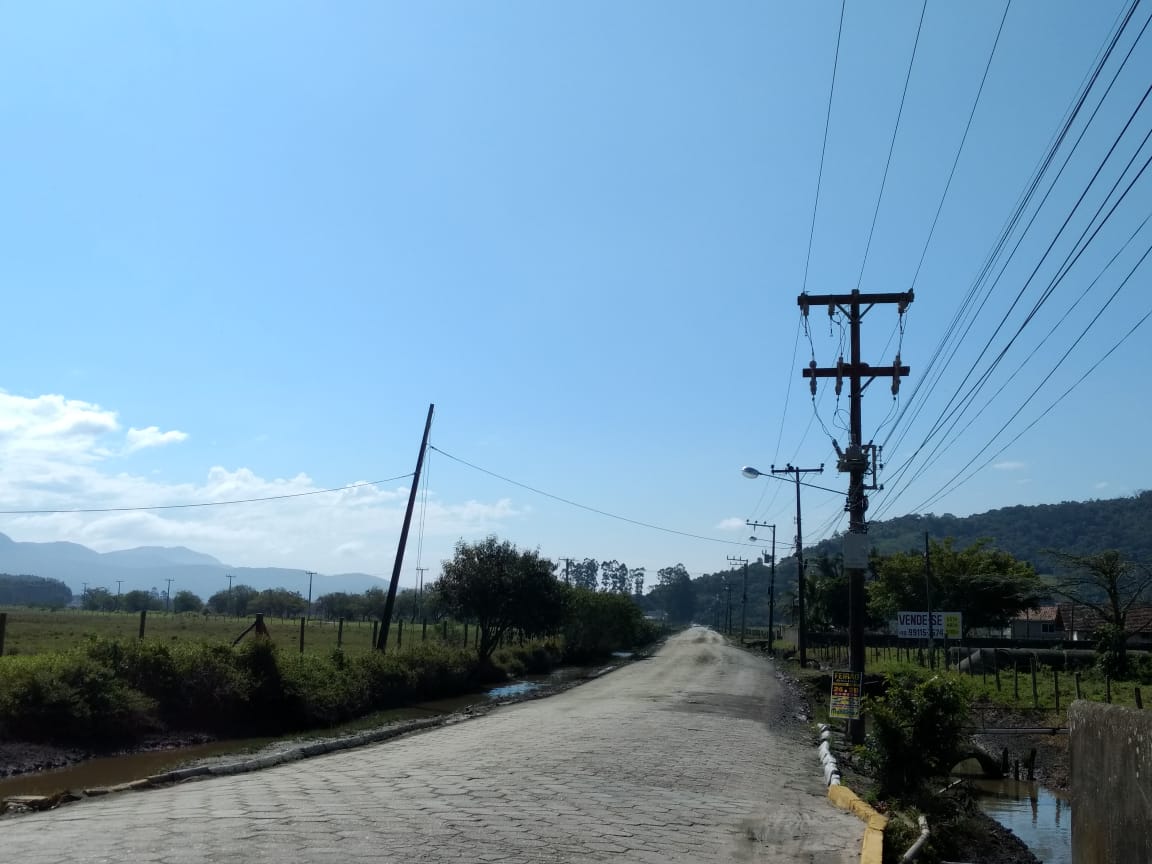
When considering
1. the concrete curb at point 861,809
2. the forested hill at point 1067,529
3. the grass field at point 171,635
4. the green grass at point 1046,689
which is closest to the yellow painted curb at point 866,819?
the concrete curb at point 861,809

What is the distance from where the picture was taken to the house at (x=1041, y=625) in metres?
81.4

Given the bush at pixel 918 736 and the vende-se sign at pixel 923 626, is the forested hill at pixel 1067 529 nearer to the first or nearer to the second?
the vende-se sign at pixel 923 626

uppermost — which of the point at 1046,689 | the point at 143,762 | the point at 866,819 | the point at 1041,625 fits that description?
the point at 1041,625

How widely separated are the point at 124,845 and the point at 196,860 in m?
0.93

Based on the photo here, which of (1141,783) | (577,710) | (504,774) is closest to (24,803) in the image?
(504,774)

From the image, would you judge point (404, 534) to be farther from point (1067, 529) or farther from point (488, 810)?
point (1067, 529)

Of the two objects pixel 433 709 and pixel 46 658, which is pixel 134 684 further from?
pixel 433 709

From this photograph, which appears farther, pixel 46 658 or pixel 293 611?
pixel 293 611

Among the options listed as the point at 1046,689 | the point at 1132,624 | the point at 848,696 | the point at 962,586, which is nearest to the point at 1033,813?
the point at 848,696

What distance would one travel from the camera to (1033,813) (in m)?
18.7

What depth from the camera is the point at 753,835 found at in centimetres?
993

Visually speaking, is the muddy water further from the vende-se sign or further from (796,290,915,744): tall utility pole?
the vende-se sign

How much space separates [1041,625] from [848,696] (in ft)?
247

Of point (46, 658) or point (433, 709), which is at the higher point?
point (46, 658)
